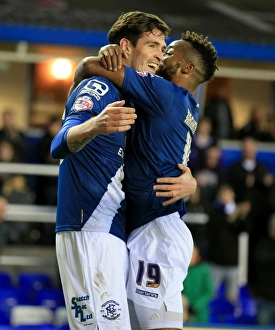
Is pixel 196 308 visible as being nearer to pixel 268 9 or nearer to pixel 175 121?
pixel 268 9

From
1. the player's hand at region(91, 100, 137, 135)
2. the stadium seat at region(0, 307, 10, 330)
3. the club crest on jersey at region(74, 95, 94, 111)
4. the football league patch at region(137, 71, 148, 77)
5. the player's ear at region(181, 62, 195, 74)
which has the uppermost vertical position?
the player's ear at region(181, 62, 195, 74)

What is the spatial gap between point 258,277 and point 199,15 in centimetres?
343

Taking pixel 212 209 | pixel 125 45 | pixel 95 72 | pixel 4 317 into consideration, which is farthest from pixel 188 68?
pixel 212 209

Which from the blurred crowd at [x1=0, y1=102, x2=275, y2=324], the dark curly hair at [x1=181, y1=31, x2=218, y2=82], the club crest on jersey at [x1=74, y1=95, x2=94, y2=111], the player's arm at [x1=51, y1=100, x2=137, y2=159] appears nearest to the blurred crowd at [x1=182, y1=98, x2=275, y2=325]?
the blurred crowd at [x1=0, y1=102, x2=275, y2=324]

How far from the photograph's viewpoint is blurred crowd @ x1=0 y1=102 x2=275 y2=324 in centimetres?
1035

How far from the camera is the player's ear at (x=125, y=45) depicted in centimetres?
467

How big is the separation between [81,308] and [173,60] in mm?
1439

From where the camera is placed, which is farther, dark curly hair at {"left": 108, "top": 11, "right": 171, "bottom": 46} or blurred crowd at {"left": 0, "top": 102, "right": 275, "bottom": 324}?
blurred crowd at {"left": 0, "top": 102, "right": 275, "bottom": 324}

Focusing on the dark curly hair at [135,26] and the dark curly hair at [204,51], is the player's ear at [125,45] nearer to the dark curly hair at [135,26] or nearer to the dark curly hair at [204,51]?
the dark curly hair at [135,26]

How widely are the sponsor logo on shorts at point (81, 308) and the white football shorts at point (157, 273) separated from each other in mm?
295

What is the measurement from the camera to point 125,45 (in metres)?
4.67

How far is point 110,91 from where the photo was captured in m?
4.40

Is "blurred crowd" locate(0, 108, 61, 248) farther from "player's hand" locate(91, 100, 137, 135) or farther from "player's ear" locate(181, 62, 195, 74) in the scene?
"player's hand" locate(91, 100, 137, 135)

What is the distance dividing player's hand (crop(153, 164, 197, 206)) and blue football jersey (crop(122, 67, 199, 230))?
0.11ft
